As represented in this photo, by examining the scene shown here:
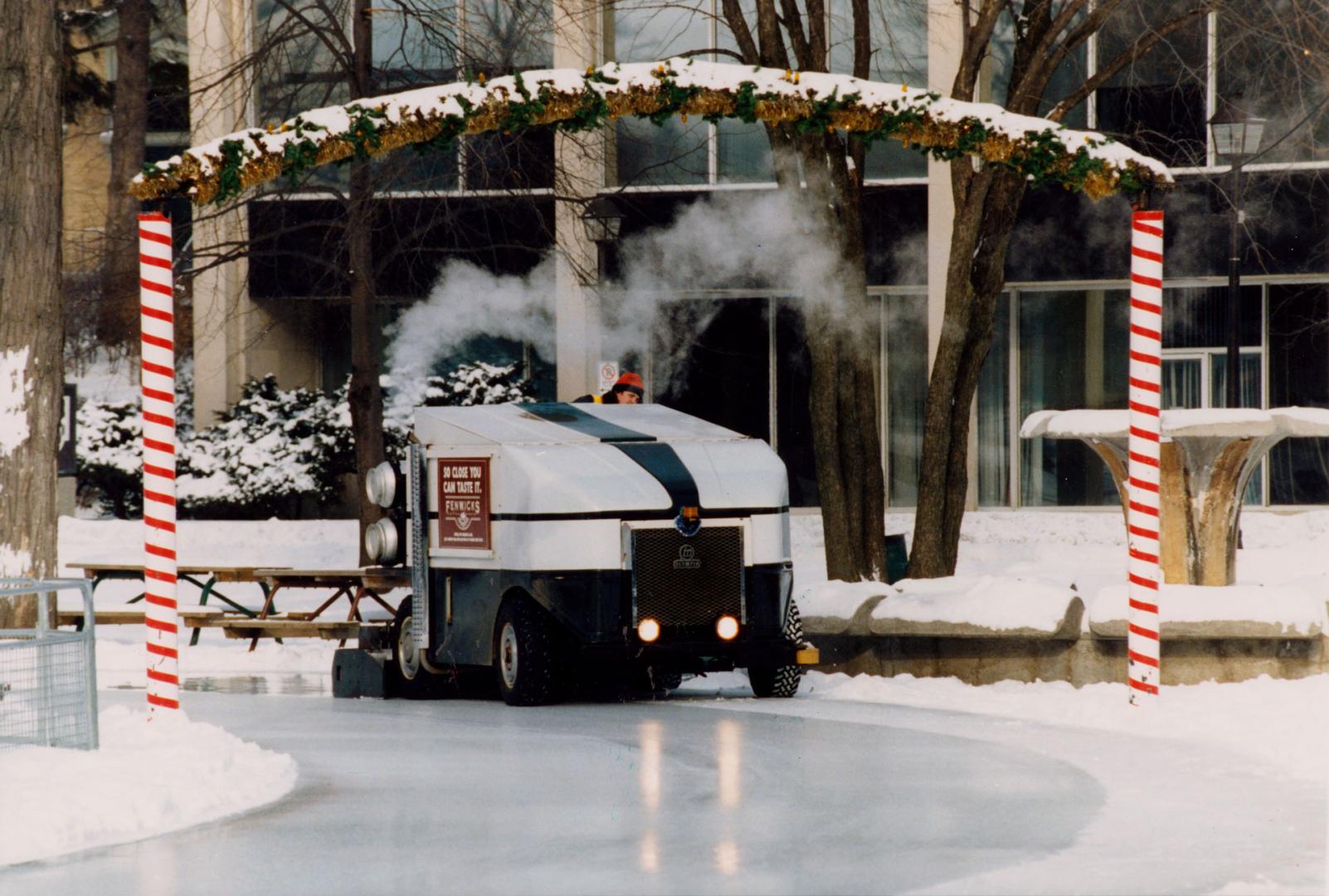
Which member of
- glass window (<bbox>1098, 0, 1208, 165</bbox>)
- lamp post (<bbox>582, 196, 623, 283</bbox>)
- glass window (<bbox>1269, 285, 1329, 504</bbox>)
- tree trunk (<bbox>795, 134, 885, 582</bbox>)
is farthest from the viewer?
glass window (<bbox>1269, 285, 1329, 504</bbox>)

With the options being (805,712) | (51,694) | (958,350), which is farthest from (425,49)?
(51,694)

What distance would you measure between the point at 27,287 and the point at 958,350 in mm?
7472

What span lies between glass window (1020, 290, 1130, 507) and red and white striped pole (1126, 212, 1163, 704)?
1719 centimetres

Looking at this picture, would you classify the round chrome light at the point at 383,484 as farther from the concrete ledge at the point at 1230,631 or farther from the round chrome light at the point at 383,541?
the concrete ledge at the point at 1230,631

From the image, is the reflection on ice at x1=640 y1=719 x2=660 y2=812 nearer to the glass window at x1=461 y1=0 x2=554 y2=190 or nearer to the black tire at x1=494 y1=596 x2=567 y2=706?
the black tire at x1=494 y1=596 x2=567 y2=706

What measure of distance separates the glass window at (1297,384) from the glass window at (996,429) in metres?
3.52

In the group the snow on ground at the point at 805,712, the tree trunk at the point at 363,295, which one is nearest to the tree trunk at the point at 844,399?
the snow on ground at the point at 805,712

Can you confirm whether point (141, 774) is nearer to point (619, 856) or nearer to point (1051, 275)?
point (619, 856)

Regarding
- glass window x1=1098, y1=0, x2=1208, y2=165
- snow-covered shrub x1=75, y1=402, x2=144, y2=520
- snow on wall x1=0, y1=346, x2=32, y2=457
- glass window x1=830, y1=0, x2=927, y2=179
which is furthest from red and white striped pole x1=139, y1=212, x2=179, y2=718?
snow-covered shrub x1=75, y1=402, x2=144, y2=520

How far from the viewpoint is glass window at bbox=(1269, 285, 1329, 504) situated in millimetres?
28250

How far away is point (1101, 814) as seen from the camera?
8.54 metres

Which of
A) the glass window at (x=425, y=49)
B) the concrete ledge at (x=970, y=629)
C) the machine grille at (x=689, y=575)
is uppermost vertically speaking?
the glass window at (x=425, y=49)

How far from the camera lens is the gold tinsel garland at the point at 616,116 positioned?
12312 mm

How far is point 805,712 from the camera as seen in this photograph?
1260 centimetres
